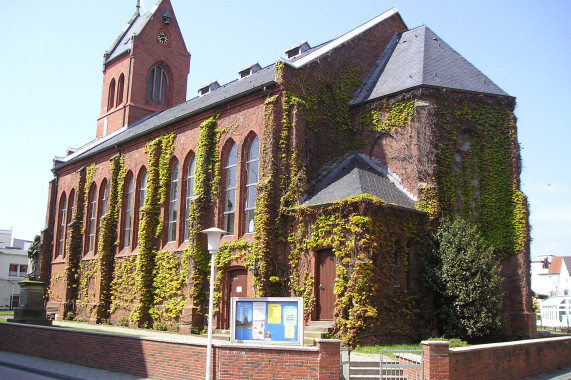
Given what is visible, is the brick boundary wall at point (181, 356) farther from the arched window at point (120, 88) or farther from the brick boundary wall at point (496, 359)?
the arched window at point (120, 88)

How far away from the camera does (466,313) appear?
19922 millimetres

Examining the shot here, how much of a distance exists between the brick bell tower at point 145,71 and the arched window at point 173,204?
45.4 ft

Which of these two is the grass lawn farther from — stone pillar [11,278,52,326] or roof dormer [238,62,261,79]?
roof dormer [238,62,261,79]

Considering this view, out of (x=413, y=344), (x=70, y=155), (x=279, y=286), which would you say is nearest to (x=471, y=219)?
(x=413, y=344)

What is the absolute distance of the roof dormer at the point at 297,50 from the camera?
3016cm

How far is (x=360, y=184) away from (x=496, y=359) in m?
8.55

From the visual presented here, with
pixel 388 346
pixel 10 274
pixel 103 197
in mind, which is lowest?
pixel 388 346

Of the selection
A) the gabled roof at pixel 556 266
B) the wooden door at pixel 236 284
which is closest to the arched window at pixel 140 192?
the wooden door at pixel 236 284

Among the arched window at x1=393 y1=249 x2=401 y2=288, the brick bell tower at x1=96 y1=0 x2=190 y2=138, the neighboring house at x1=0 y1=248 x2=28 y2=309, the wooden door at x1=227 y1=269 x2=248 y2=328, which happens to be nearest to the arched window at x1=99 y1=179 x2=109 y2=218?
the brick bell tower at x1=96 y1=0 x2=190 y2=138

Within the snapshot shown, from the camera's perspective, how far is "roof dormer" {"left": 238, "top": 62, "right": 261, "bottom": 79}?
105ft

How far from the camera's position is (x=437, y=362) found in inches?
498

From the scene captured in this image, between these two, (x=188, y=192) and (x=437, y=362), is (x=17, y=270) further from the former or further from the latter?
(x=437, y=362)

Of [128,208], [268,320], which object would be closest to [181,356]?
[268,320]

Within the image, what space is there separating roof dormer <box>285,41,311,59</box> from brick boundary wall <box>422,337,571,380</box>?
1875cm
